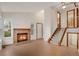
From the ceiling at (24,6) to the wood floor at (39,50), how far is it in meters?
0.51

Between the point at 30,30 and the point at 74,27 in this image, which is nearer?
the point at 74,27

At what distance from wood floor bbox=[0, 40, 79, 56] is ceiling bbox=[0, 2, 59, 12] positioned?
20.0 inches

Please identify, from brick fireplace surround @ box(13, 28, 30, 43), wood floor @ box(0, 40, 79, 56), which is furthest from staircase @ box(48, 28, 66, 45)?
brick fireplace surround @ box(13, 28, 30, 43)

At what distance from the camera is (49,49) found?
1.92 m

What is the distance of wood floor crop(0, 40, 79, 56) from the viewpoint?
1.91 meters

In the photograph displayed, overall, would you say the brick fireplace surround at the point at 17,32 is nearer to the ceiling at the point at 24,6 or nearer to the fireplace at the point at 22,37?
the fireplace at the point at 22,37

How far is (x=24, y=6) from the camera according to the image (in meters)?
1.94

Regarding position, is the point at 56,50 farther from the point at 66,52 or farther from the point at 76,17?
the point at 76,17

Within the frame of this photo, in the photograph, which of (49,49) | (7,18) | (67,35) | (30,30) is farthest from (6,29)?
(67,35)

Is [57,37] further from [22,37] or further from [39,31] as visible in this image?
[22,37]

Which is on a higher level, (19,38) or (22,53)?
(19,38)

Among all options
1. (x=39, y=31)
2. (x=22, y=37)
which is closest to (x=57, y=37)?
(x=39, y=31)

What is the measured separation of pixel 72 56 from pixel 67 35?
1.08ft

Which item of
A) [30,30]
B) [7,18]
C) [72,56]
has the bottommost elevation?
[72,56]
